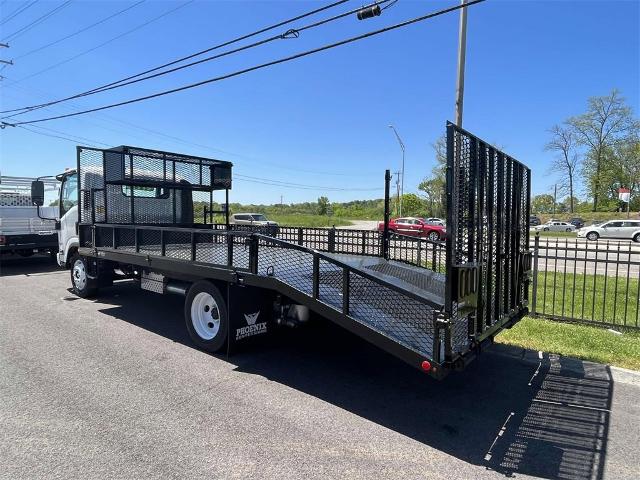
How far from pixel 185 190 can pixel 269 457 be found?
7.05 meters

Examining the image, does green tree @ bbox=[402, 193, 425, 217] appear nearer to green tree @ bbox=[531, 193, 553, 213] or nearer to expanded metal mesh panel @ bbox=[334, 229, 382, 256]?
green tree @ bbox=[531, 193, 553, 213]

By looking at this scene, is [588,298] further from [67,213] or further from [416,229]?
[416,229]

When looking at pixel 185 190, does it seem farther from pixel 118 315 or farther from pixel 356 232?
pixel 356 232

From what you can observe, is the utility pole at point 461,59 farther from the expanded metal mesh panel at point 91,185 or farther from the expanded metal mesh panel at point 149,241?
the expanded metal mesh panel at point 91,185

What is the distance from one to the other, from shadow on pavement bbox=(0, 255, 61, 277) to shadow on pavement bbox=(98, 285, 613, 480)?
857 centimetres

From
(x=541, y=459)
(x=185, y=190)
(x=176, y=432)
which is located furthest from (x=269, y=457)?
(x=185, y=190)

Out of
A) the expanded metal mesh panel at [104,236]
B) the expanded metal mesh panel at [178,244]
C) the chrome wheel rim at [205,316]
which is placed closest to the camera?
the chrome wheel rim at [205,316]

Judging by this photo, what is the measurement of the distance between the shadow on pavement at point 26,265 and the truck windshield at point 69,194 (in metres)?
3.97

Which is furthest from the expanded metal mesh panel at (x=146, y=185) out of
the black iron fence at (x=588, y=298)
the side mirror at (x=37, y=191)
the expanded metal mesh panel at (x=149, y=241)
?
the black iron fence at (x=588, y=298)

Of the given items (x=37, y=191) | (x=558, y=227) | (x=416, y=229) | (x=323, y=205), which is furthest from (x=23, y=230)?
(x=323, y=205)

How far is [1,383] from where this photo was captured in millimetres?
4352

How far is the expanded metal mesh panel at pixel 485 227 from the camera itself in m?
3.52

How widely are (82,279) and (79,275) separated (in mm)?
160

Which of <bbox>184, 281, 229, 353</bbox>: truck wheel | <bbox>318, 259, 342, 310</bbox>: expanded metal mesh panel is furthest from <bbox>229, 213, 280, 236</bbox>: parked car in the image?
<bbox>318, 259, 342, 310</bbox>: expanded metal mesh panel
